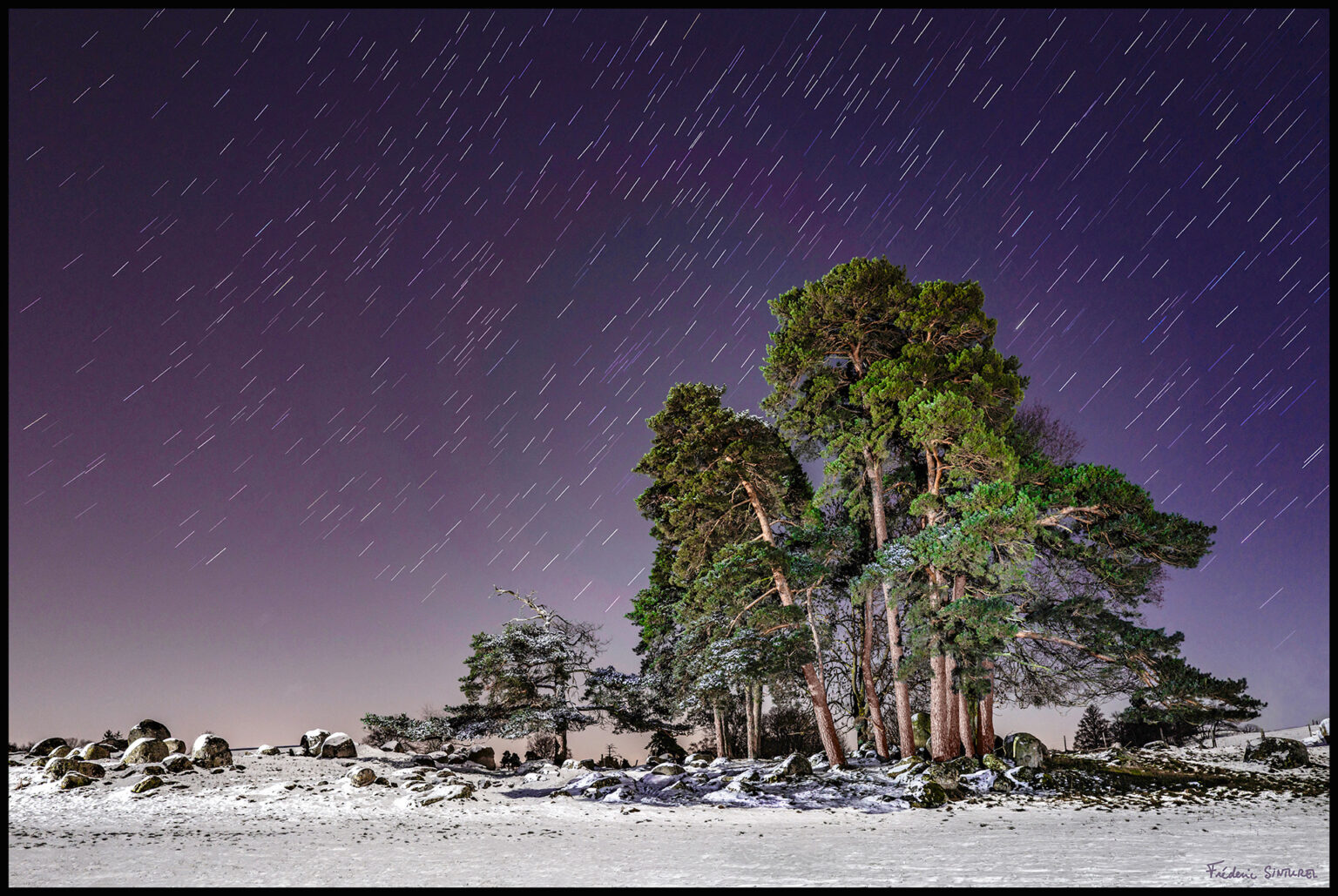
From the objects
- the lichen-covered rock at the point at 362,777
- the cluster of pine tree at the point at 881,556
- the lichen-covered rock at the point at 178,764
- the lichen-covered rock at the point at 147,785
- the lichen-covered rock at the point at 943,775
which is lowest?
the lichen-covered rock at the point at 943,775

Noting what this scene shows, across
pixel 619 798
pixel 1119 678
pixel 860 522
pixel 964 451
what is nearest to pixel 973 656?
pixel 1119 678

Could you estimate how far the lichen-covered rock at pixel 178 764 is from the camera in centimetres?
1600

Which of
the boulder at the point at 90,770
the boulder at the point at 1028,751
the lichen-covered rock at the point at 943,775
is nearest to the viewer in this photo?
the boulder at the point at 90,770

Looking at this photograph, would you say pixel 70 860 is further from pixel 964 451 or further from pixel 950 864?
pixel 964 451

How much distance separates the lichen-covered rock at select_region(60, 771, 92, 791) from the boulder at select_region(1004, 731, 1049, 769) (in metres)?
20.8

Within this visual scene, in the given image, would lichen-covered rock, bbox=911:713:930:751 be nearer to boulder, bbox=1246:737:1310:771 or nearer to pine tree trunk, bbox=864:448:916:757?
pine tree trunk, bbox=864:448:916:757

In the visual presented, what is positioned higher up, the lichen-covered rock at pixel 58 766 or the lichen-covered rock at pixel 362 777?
the lichen-covered rock at pixel 58 766

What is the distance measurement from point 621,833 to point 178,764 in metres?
11.6

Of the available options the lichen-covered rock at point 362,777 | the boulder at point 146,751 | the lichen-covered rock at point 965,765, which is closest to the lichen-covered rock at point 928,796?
the lichen-covered rock at point 965,765

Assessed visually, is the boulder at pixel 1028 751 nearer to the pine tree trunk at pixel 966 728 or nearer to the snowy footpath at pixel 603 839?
the pine tree trunk at pixel 966 728

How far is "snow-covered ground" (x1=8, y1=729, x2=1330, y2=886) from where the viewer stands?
7.60 m

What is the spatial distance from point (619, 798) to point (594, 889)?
352 inches

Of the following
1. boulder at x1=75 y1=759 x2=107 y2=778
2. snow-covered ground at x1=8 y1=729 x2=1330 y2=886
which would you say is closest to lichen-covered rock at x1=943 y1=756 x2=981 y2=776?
snow-covered ground at x1=8 y1=729 x2=1330 y2=886

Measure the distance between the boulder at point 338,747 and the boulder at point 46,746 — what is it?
6128 millimetres
